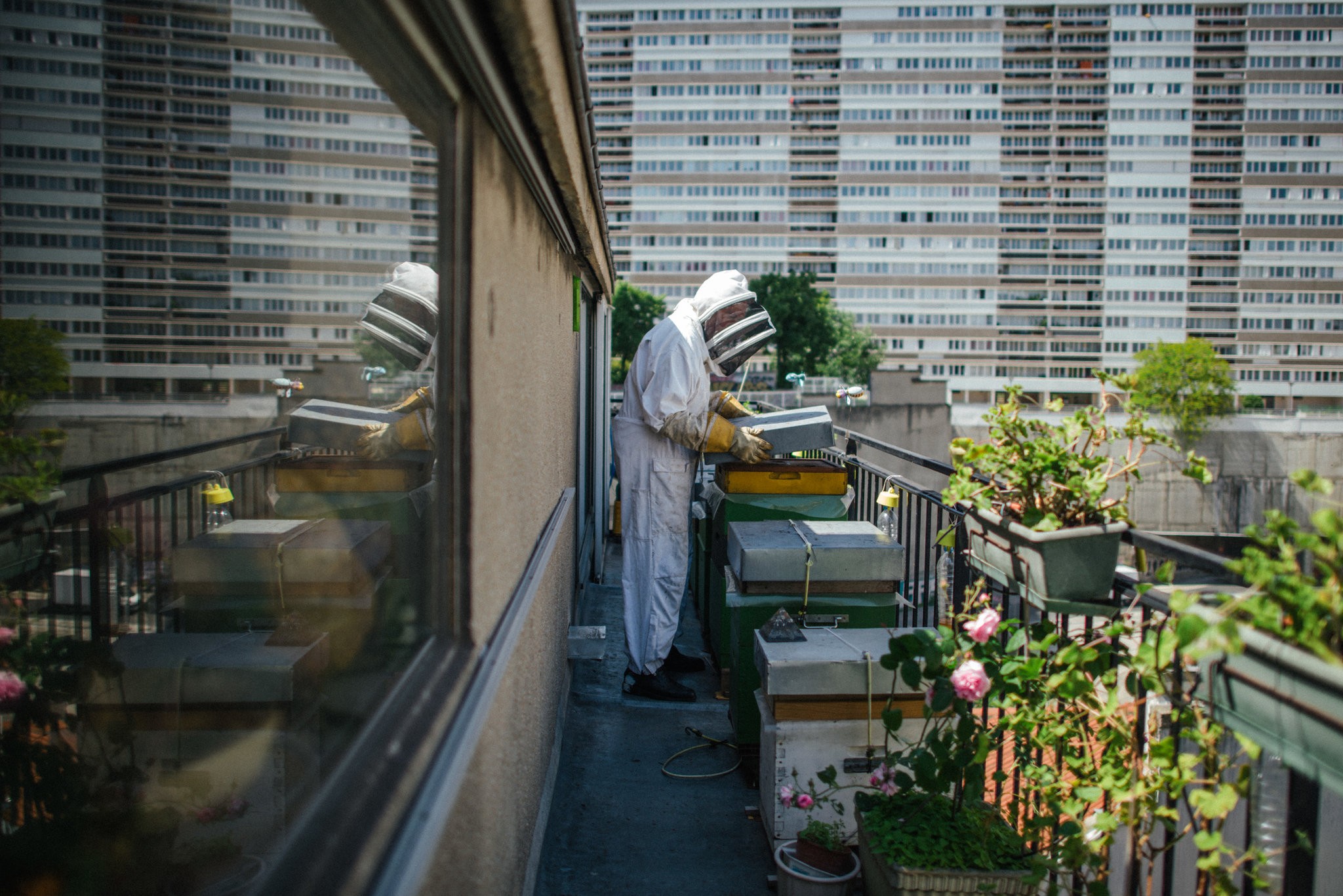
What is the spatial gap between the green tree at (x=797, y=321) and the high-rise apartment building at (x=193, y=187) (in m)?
55.7

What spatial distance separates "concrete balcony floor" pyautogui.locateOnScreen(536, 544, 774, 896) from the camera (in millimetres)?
2883

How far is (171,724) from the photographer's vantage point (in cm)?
191

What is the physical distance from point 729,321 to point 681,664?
1974 mm

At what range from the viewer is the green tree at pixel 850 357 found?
63062 mm

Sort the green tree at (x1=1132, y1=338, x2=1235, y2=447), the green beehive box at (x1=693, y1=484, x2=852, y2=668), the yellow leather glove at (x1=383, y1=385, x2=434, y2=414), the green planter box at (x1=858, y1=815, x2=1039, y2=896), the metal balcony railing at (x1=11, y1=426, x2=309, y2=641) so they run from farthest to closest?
the green tree at (x1=1132, y1=338, x2=1235, y2=447), the green beehive box at (x1=693, y1=484, x2=852, y2=668), the yellow leather glove at (x1=383, y1=385, x2=434, y2=414), the green planter box at (x1=858, y1=815, x2=1039, y2=896), the metal balcony railing at (x1=11, y1=426, x2=309, y2=641)

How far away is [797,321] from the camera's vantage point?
57.9 metres

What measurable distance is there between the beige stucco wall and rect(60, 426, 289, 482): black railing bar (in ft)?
2.24

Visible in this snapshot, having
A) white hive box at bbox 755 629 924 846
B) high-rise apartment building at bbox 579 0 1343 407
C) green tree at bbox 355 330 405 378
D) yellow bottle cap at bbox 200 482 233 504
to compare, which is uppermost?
high-rise apartment building at bbox 579 0 1343 407

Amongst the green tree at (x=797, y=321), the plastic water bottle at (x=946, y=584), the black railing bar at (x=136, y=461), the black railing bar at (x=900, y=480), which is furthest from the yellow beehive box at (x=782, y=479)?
the green tree at (x=797, y=321)

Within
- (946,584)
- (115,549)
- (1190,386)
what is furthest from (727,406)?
(1190,386)

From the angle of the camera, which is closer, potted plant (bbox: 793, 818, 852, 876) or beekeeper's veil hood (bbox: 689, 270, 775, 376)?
potted plant (bbox: 793, 818, 852, 876)

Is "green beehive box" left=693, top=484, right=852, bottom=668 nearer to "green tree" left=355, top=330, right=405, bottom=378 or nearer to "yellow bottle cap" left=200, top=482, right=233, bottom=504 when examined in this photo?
"green tree" left=355, top=330, right=405, bottom=378

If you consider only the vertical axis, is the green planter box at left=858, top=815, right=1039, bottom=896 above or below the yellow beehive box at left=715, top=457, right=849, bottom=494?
below

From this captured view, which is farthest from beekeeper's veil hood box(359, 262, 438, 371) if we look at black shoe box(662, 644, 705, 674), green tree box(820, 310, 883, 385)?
green tree box(820, 310, 883, 385)
